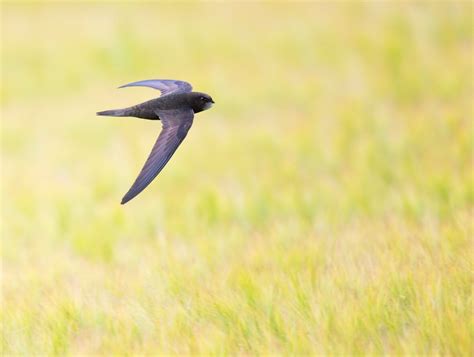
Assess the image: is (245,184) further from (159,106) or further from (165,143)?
(165,143)

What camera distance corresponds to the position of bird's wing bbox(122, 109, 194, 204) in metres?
3.02

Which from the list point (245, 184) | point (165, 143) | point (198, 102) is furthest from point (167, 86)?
point (245, 184)

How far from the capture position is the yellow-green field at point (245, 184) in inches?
138

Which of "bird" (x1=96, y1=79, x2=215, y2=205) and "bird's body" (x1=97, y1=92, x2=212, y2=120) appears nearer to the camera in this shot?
"bird" (x1=96, y1=79, x2=215, y2=205)

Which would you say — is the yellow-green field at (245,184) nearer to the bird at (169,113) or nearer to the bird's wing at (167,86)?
the bird at (169,113)

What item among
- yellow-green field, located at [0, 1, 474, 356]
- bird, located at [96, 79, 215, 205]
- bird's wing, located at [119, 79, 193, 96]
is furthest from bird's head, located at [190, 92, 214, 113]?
yellow-green field, located at [0, 1, 474, 356]

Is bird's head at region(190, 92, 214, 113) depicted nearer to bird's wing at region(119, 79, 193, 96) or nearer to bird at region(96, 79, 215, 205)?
bird at region(96, 79, 215, 205)

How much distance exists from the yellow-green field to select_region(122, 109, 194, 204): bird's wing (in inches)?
27.5

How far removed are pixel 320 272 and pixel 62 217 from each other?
A: 2176 millimetres

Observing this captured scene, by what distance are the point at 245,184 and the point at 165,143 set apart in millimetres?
2697

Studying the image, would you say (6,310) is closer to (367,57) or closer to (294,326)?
(294,326)

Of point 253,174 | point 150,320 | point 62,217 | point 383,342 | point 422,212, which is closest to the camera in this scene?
point 383,342

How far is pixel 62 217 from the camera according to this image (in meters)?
5.50

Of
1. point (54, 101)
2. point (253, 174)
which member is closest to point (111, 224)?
point (253, 174)
